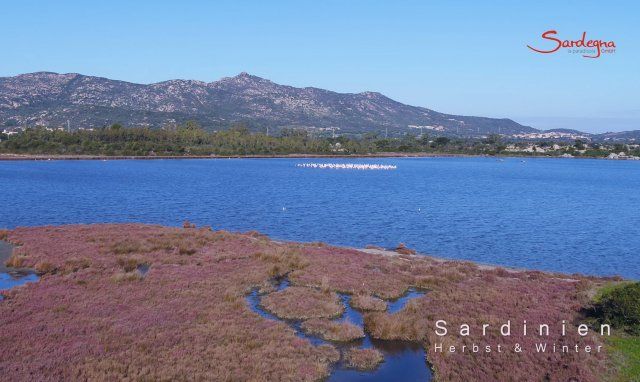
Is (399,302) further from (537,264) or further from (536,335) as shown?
(537,264)

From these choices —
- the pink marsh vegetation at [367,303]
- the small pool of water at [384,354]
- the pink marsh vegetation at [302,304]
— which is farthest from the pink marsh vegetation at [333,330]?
the pink marsh vegetation at [367,303]

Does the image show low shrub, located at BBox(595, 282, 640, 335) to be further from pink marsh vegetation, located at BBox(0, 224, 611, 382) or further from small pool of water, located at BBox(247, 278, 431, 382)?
small pool of water, located at BBox(247, 278, 431, 382)

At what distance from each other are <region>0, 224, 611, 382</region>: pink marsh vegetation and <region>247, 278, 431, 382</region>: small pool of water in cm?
41

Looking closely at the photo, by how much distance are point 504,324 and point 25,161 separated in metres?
178

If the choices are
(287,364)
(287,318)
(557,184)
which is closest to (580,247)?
(287,318)

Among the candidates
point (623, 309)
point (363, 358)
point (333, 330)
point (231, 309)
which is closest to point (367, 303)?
point (333, 330)

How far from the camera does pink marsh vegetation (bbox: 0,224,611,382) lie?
17359 millimetres

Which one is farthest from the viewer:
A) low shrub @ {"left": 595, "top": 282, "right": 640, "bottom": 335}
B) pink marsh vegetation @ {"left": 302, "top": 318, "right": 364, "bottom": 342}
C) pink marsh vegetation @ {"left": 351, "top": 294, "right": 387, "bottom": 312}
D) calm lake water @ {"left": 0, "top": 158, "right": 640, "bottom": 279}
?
calm lake water @ {"left": 0, "top": 158, "right": 640, "bottom": 279}

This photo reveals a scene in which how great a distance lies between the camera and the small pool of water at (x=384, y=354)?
18.1 m

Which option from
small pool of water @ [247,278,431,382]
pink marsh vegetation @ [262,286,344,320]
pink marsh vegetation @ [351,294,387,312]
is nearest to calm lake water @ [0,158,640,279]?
pink marsh vegetation @ [351,294,387,312]

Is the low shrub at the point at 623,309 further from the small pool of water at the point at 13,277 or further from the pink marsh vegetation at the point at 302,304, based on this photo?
the small pool of water at the point at 13,277

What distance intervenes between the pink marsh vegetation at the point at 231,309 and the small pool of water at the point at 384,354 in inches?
16.0

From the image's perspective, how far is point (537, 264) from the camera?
40.9m

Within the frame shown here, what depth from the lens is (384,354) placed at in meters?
20.2
